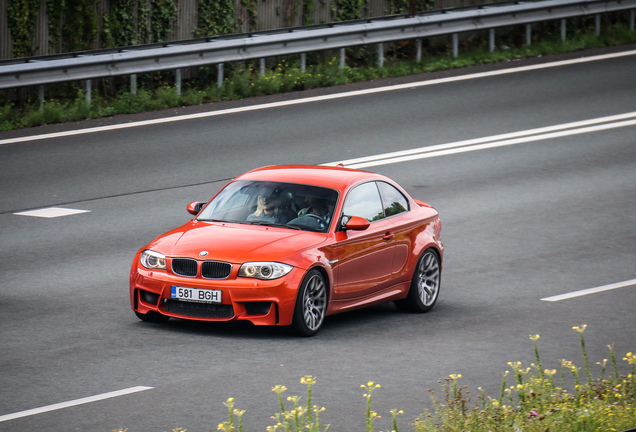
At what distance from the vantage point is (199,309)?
1024cm

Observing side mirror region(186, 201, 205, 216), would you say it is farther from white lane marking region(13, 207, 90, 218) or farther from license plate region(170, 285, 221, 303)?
white lane marking region(13, 207, 90, 218)

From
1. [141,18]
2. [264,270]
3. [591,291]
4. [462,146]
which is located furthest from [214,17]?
[264,270]

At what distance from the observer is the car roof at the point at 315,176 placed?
11.4 meters

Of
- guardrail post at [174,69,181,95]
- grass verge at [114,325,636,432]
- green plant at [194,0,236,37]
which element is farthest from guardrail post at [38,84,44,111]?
grass verge at [114,325,636,432]

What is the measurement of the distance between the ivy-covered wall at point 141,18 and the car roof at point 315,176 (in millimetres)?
11558

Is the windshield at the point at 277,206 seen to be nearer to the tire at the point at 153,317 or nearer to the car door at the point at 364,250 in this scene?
the car door at the point at 364,250

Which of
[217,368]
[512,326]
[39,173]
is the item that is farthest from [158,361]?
[39,173]

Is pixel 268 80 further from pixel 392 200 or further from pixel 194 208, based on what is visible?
pixel 194 208

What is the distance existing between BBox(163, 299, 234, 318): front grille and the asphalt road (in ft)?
0.71

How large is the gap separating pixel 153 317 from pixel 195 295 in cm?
67

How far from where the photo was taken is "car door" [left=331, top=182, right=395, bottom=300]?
35.7 feet

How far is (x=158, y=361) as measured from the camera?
934 centimetres

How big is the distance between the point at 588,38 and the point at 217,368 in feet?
69.7

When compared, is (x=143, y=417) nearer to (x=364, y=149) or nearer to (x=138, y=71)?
(x=364, y=149)
